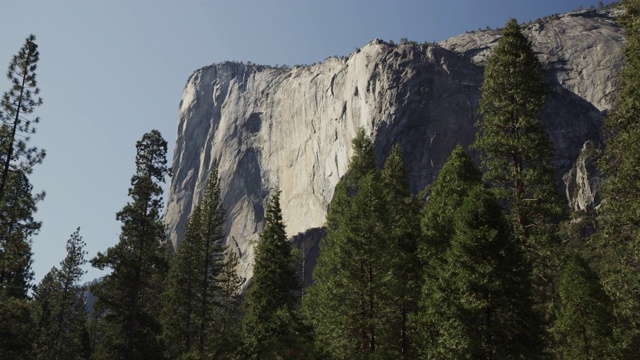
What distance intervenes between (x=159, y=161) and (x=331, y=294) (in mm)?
18342

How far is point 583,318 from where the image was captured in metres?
25.6

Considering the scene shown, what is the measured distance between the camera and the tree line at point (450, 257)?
17469 millimetres

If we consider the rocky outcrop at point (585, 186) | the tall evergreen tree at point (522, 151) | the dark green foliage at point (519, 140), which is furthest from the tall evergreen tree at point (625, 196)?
the rocky outcrop at point (585, 186)

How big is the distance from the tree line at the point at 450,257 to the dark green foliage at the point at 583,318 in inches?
2.9

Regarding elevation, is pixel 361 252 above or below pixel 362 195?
below

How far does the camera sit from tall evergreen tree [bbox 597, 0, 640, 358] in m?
17.2

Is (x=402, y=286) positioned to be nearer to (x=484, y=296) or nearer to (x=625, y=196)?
(x=484, y=296)

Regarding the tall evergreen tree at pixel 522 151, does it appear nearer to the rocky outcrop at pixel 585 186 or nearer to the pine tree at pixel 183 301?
the pine tree at pixel 183 301

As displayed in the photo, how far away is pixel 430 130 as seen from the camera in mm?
108500

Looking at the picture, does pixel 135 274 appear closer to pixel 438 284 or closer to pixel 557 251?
pixel 438 284

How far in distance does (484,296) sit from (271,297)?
50.0 feet

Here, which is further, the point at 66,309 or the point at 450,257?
the point at 66,309

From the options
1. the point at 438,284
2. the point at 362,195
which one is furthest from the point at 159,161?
the point at 438,284

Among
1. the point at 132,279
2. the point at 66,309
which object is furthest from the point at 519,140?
the point at 66,309
